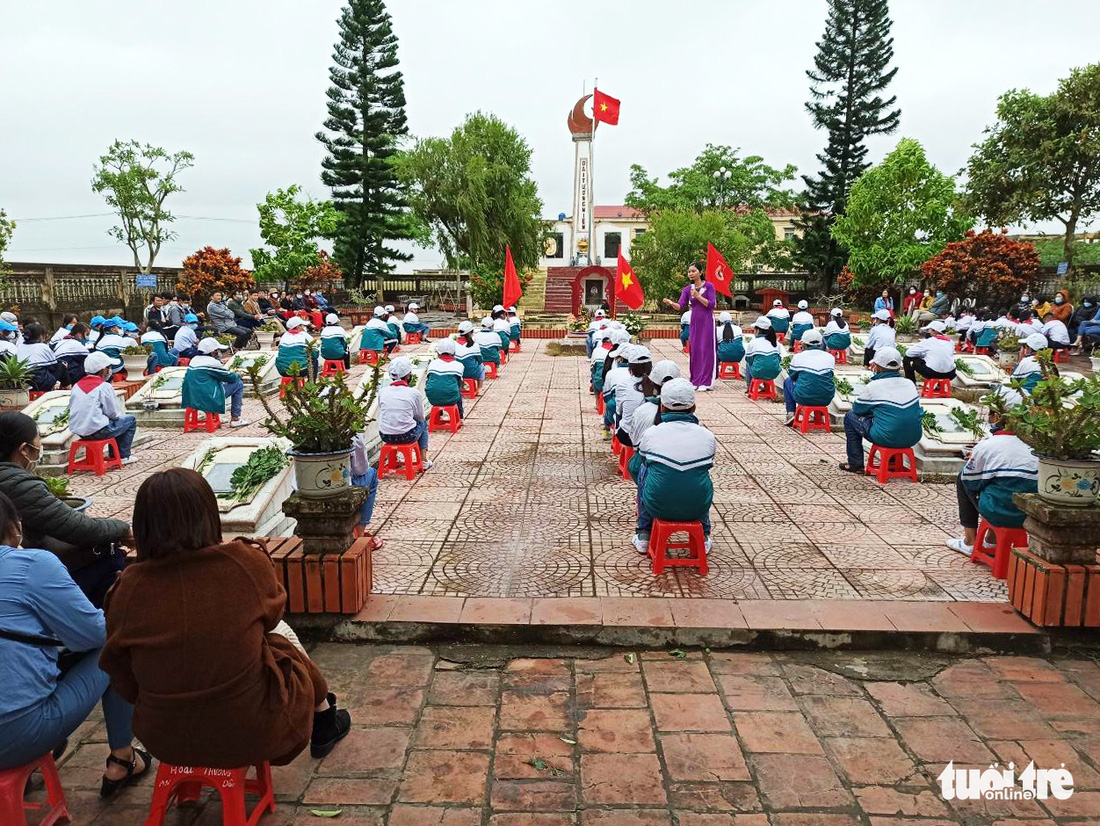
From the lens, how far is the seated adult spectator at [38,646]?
2.11m

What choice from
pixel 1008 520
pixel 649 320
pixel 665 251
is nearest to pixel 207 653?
pixel 1008 520

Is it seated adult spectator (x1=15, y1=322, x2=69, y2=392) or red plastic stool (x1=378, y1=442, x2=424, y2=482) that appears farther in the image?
seated adult spectator (x1=15, y1=322, x2=69, y2=392)

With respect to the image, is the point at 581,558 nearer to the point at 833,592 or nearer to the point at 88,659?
the point at 833,592

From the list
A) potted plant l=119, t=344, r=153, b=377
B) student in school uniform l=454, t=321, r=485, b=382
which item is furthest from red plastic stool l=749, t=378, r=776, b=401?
potted plant l=119, t=344, r=153, b=377

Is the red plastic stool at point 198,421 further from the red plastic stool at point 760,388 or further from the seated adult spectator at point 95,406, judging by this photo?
the red plastic stool at point 760,388

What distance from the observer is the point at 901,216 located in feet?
74.6

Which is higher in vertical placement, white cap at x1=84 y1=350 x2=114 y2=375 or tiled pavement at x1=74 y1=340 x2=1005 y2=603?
white cap at x1=84 y1=350 x2=114 y2=375

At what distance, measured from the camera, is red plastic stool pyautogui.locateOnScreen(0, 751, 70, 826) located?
2141 millimetres

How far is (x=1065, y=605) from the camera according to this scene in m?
3.50

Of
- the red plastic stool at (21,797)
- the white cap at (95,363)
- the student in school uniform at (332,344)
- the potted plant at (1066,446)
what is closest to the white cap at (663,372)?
the potted plant at (1066,446)

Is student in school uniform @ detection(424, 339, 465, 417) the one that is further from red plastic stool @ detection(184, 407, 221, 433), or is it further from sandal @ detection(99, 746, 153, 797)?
sandal @ detection(99, 746, 153, 797)

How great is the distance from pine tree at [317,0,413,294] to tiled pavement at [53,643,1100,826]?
27.5 m

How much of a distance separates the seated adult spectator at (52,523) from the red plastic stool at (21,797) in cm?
66

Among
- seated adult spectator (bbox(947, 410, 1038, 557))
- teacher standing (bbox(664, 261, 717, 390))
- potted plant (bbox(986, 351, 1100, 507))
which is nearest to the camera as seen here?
potted plant (bbox(986, 351, 1100, 507))
